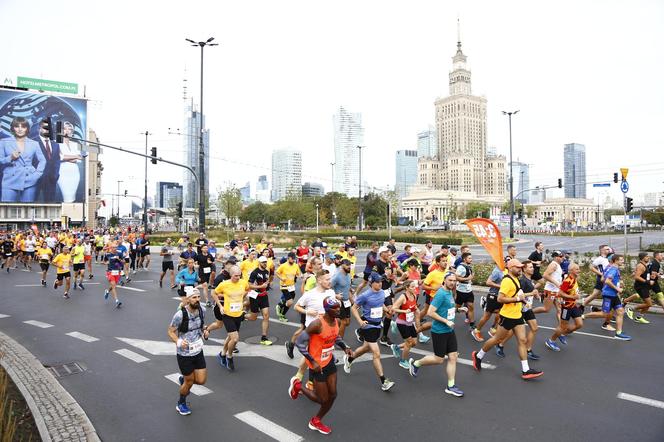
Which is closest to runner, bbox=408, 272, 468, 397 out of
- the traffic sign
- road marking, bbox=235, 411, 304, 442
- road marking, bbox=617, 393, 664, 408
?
road marking, bbox=617, 393, 664, 408

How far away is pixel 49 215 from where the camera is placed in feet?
285

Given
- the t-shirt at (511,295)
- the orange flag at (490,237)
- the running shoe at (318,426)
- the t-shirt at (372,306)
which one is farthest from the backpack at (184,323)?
the orange flag at (490,237)

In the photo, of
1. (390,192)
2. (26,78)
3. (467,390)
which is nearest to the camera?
(467,390)

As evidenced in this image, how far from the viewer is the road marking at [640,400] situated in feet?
19.9

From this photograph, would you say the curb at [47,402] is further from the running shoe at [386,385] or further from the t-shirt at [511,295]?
the t-shirt at [511,295]

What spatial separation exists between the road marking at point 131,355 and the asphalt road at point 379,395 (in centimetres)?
4

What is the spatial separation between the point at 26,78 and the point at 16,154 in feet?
64.0

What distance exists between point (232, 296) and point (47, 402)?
121 inches

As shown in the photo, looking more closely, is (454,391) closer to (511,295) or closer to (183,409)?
(511,295)

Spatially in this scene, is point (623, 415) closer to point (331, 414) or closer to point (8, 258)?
point (331, 414)

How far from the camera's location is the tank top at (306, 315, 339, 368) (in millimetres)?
5324

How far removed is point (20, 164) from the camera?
83.1 metres

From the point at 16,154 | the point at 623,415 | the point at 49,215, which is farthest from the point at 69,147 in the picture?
the point at 623,415

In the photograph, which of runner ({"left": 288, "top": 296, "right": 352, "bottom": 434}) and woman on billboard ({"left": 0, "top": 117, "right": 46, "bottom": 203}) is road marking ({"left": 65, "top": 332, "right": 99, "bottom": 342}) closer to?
runner ({"left": 288, "top": 296, "right": 352, "bottom": 434})
